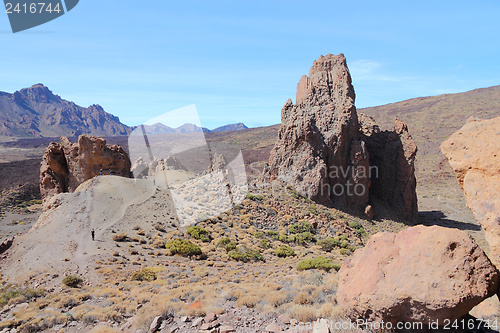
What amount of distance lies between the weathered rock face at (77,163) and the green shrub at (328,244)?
73.1 feet

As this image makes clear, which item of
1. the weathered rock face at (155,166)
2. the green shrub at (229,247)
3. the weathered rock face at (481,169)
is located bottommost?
the green shrub at (229,247)

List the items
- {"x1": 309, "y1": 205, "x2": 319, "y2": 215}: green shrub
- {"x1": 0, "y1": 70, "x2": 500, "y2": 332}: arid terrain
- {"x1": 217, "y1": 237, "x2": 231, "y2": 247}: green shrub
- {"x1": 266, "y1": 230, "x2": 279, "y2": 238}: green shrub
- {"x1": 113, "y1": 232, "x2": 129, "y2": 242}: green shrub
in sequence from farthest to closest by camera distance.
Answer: {"x1": 309, "y1": 205, "x2": 319, "y2": 215}: green shrub < {"x1": 266, "y1": 230, "x2": 279, "y2": 238}: green shrub < {"x1": 217, "y1": 237, "x2": 231, "y2": 247}: green shrub < {"x1": 113, "y1": 232, "x2": 129, "y2": 242}: green shrub < {"x1": 0, "y1": 70, "x2": 500, "y2": 332}: arid terrain

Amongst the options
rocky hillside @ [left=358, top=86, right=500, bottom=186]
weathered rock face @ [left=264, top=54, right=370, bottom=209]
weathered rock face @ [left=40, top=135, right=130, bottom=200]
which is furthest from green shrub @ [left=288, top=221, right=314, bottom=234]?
rocky hillside @ [left=358, top=86, right=500, bottom=186]

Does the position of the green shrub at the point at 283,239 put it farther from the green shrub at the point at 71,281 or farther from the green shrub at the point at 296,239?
the green shrub at the point at 71,281

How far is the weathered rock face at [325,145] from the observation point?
2827 cm

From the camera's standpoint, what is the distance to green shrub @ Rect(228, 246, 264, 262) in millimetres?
17609

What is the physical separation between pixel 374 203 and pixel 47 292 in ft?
96.5

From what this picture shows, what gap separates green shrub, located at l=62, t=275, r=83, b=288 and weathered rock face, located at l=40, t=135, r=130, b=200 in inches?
765

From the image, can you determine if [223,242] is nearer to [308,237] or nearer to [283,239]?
[283,239]

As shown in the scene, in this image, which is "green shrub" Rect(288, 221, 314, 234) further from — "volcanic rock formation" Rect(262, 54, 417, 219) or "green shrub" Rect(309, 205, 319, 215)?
"volcanic rock formation" Rect(262, 54, 417, 219)

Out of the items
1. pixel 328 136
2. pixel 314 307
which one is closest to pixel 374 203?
pixel 328 136

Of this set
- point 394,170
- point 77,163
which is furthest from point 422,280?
point 77,163

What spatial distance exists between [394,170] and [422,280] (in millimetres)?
30513

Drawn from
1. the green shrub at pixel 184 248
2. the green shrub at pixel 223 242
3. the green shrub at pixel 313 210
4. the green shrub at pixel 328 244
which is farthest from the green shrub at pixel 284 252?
the green shrub at pixel 313 210
